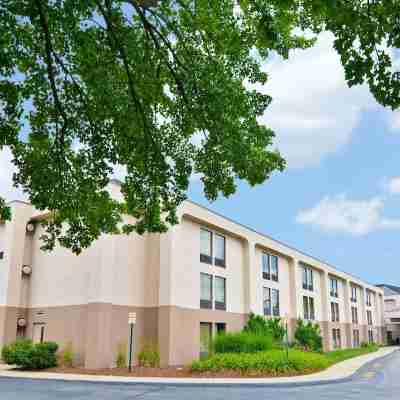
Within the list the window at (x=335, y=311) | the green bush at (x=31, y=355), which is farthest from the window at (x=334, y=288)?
the green bush at (x=31, y=355)

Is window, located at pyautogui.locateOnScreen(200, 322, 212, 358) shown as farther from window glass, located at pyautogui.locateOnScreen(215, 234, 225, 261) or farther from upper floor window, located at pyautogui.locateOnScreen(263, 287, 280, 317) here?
upper floor window, located at pyautogui.locateOnScreen(263, 287, 280, 317)

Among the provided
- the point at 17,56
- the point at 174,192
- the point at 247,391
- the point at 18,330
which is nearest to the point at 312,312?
the point at 18,330

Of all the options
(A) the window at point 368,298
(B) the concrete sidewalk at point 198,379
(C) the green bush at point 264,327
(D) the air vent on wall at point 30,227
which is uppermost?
(D) the air vent on wall at point 30,227

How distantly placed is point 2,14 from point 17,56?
79cm

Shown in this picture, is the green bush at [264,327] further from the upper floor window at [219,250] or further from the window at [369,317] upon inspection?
the window at [369,317]

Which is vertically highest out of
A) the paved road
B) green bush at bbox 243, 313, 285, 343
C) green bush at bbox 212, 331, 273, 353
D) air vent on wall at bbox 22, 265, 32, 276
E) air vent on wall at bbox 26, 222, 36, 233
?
air vent on wall at bbox 26, 222, 36, 233

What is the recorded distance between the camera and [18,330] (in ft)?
79.2

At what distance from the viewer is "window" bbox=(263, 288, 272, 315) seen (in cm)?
3090

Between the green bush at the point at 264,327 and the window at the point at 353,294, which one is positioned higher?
the window at the point at 353,294

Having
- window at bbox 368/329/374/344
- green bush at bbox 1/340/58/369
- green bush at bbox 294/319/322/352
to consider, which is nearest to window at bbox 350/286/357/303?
window at bbox 368/329/374/344

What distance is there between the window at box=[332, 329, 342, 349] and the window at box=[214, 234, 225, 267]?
70.1 feet

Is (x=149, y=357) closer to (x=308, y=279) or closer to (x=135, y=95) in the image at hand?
(x=135, y=95)

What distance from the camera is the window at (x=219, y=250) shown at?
2642cm

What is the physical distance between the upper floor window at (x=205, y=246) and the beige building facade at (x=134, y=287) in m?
0.05
